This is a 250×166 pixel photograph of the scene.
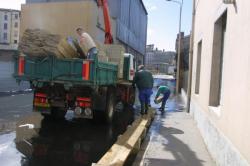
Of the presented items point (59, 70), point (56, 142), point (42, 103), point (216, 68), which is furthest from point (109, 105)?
point (216, 68)

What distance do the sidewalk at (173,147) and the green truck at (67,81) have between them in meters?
1.89

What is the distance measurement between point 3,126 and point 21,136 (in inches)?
59.7

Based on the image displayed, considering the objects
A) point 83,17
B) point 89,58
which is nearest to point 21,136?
point 89,58

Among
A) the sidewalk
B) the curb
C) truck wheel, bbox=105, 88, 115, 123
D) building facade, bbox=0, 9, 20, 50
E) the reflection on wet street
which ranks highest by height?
building facade, bbox=0, 9, 20, 50

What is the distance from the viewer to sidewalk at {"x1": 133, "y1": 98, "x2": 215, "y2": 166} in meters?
7.05

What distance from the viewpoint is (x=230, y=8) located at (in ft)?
21.0

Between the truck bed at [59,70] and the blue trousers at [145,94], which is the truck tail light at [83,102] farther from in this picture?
the blue trousers at [145,94]

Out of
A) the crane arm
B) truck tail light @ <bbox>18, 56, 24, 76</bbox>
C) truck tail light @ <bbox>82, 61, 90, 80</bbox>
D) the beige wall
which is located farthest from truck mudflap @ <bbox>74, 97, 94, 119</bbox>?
the crane arm

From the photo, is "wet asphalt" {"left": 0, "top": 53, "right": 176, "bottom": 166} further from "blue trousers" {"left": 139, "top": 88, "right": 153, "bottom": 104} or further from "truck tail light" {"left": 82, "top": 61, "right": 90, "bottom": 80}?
"truck tail light" {"left": 82, "top": 61, "right": 90, "bottom": 80}

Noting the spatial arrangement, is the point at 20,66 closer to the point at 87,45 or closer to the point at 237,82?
the point at 87,45

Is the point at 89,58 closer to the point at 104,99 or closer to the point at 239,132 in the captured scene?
the point at 104,99

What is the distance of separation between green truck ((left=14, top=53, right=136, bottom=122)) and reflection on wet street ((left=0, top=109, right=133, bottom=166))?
1.91 ft

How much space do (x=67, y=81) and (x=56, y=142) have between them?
6.35 ft

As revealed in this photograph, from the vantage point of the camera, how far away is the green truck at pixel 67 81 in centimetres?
999
